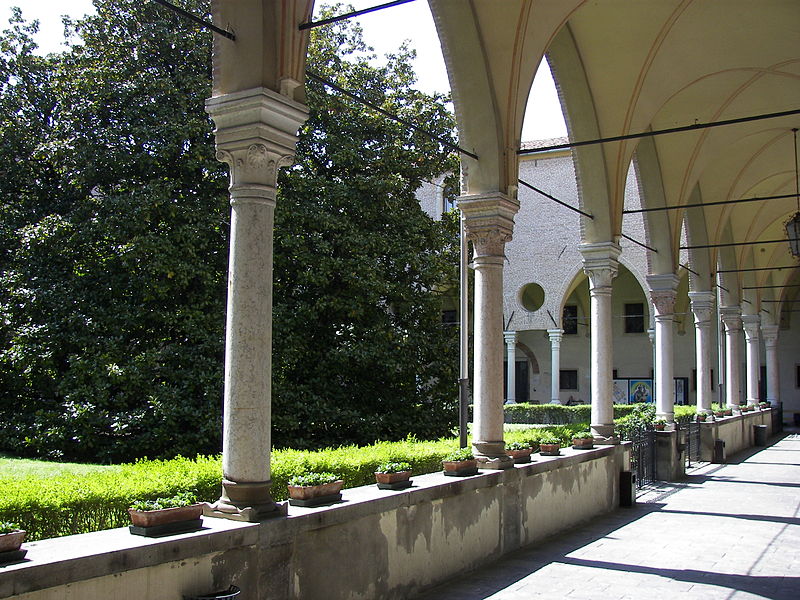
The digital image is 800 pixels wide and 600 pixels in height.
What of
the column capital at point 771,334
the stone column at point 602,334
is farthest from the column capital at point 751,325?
the stone column at point 602,334

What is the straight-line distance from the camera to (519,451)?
27.1 feet

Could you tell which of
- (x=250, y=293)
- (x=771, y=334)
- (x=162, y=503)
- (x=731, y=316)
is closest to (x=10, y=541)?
(x=162, y=503)

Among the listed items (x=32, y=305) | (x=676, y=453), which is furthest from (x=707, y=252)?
(x=32, y=305)

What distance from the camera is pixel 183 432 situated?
12.4 metres

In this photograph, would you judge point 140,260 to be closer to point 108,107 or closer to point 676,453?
point 108,107

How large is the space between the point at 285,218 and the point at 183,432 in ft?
12.5

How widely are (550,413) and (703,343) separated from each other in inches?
458

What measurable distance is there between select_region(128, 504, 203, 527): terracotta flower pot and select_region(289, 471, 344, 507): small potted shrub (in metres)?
1.02

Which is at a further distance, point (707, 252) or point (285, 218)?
point (707, 252)

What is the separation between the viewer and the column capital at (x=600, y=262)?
35.9 feet

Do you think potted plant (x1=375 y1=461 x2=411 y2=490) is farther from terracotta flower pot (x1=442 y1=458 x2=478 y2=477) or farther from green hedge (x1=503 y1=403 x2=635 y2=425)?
green hedge (x1=503 y1=403 x2=635 y2=425)

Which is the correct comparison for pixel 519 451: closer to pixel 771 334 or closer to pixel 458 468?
pixel 458 468

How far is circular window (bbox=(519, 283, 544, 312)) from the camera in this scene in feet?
104

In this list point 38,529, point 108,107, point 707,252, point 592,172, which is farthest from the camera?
point 707,252
